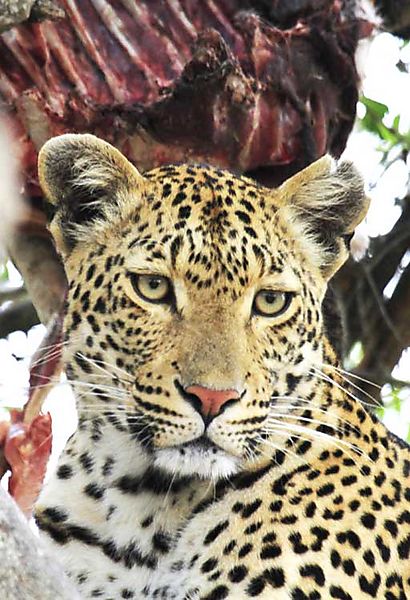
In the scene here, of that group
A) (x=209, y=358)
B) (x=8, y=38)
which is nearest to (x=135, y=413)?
(x=209, y=358)

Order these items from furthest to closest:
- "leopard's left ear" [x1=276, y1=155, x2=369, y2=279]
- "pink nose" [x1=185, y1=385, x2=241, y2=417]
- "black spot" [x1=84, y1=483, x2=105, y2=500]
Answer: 1. "leopard's left ear" [x1=276, y1=155, x2=369, y2=279]
2. "black spot" [x1=84, y1=483, x2=105, y2=500]
3. "pink nose" [x1=185, y1=385, x2=241, y2=417]

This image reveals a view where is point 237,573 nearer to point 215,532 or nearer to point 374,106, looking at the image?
point 215,532

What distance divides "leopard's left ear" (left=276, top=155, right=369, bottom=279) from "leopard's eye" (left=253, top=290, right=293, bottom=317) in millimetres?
396

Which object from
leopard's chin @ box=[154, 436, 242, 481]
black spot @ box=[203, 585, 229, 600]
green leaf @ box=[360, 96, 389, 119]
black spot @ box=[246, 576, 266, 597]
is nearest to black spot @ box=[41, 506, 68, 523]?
leopard's chin @ box=[154, 436, 242, 481]

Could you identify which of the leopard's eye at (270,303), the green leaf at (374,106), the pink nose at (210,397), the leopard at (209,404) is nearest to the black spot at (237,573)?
the leopard at (209,404)

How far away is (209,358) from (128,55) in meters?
2.91

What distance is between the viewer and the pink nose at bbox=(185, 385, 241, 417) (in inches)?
218

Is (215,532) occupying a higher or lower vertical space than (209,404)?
lower

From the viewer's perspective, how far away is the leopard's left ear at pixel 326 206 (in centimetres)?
644

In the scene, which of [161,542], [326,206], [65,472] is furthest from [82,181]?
[161,542]

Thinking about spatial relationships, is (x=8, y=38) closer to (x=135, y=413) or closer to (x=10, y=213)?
(x=10, y=213)

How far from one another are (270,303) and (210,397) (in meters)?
0.63

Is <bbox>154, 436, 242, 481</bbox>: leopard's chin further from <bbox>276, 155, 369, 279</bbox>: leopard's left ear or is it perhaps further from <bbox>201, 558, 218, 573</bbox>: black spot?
<bbox>276, 155, 369, 279</bbox>: leopard's left ear

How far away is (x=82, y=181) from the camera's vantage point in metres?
6.34
